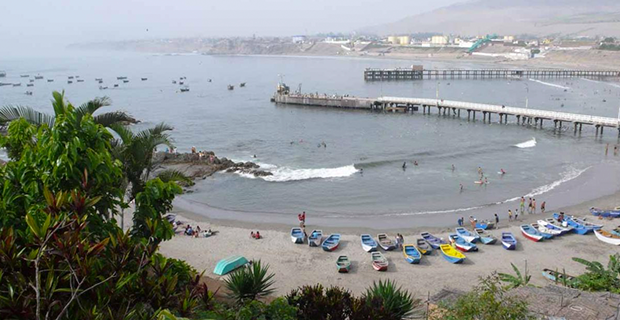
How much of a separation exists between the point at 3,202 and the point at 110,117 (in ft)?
13.7

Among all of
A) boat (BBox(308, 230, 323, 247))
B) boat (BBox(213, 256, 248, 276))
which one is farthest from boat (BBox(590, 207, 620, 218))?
boat (BBox(213, 256, 248, 276))

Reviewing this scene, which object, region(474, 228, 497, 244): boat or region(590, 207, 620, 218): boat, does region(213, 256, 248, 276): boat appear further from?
region(590, 207, 620, 218): boat

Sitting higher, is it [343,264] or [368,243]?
[343,264]

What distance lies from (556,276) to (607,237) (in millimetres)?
8183

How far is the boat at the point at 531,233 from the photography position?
86.1 feet

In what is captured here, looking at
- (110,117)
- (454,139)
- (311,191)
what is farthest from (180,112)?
(110,117)

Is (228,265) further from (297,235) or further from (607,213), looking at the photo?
(607,213)

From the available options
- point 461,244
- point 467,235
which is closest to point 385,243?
point 461,244

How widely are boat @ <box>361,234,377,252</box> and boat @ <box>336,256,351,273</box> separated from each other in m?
1.97

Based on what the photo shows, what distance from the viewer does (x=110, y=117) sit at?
12.2m

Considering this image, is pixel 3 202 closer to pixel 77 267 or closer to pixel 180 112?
pixel 77 267

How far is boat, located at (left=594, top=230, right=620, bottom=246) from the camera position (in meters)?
25.6

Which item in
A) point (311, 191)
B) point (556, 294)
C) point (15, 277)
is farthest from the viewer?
point (311, 191)

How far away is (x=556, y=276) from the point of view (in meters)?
19.7
